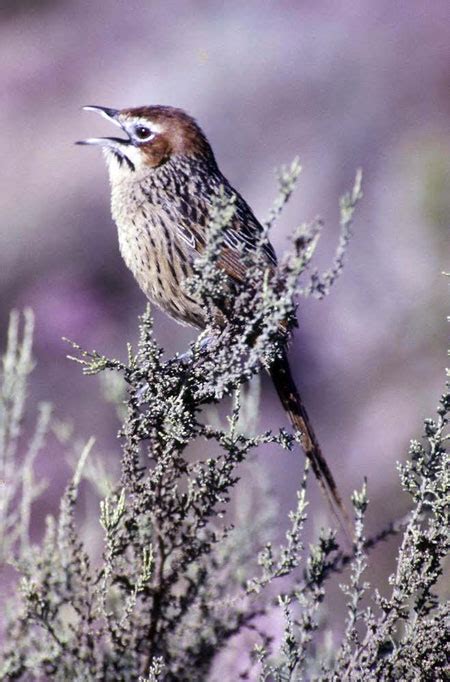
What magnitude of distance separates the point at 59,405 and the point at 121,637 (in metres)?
4.36

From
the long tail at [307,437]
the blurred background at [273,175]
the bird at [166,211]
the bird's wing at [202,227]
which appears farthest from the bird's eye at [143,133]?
the blurred background at [273,175]

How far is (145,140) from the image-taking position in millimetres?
3861

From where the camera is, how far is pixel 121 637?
103 inches

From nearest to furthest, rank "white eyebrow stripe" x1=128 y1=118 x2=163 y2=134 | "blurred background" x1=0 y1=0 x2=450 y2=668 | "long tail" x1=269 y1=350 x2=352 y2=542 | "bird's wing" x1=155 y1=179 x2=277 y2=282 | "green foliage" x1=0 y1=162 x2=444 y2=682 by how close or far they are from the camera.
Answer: "green foliage" x1=0 y1=162 x2=444 y2=682 < "long tail" x1=269 y1=350 x2=352 y2=542 < "bird's wing" x1=155 y1=179 x2=277 y2=282 < "white eyebrow stripe" x1=128 y1=118 x2=163 y2=134 < "blurred background" x1=0 y1=0 x2=450 y2=668

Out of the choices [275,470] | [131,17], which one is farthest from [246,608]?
[131,17]

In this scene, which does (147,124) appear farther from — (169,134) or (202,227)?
(202,227)

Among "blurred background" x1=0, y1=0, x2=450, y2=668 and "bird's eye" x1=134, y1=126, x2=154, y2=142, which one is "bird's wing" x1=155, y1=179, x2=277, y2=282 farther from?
"blurred background" x1=0, y1=0, x2=450, y2=668

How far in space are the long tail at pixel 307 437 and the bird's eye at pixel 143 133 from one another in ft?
3.80

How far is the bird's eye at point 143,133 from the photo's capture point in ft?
12.5

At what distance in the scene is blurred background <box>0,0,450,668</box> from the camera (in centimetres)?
700

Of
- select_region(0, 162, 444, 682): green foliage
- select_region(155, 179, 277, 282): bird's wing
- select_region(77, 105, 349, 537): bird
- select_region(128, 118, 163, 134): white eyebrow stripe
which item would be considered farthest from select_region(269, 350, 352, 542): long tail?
select_region(128, 118, 163, 134): white eyebrow stripe

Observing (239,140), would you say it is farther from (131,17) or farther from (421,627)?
→ (421,627)

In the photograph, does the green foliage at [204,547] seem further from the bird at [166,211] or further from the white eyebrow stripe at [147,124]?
the white eyebrow stripe at [147,124]

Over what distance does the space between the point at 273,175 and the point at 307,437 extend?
520 cm
